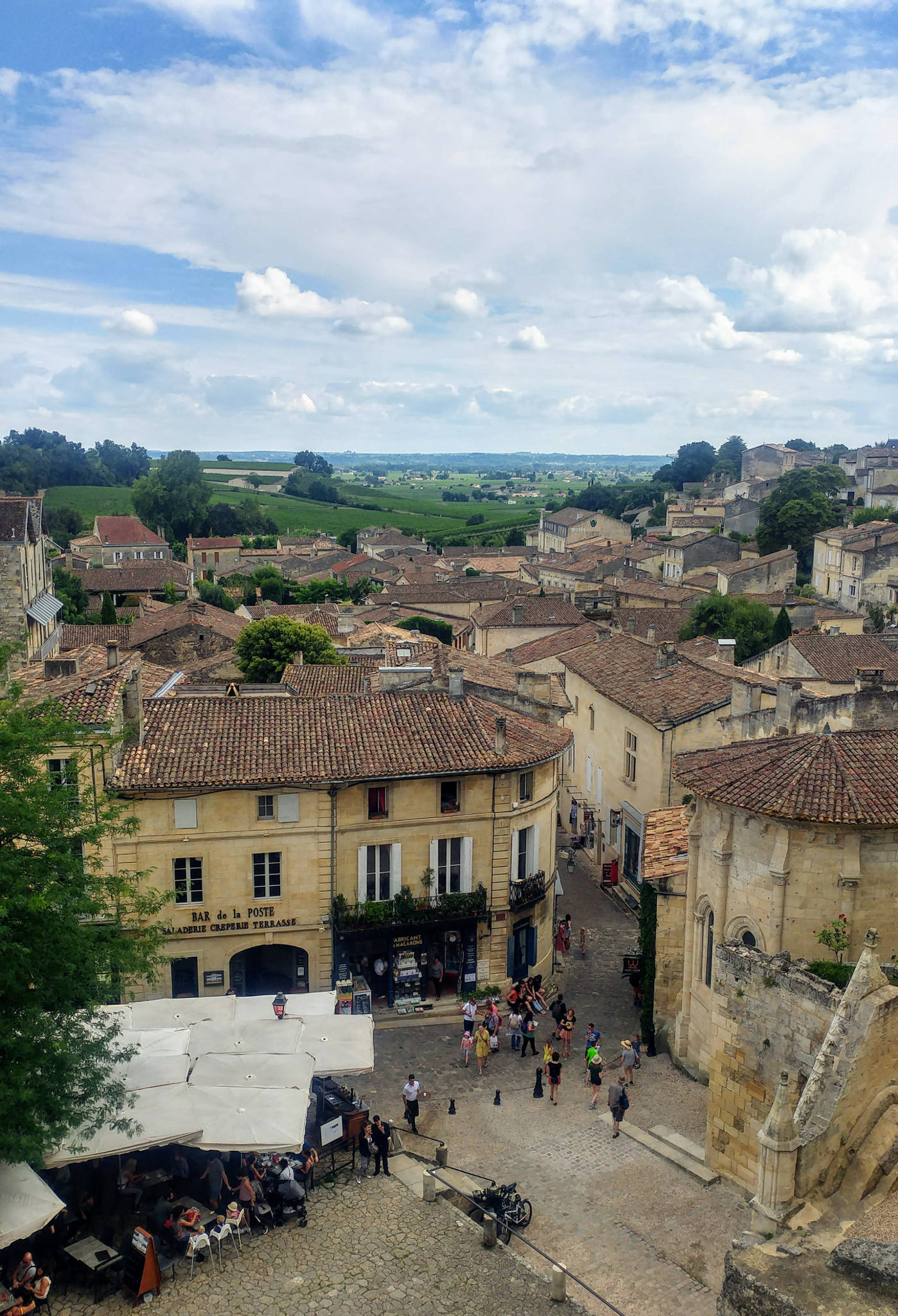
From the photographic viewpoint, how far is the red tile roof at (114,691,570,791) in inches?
1117

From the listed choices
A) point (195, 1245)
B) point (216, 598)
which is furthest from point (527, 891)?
point (216, 598)

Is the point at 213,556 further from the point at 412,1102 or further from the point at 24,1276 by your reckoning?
the point at 24,1276

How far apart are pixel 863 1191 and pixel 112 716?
20.8 metres

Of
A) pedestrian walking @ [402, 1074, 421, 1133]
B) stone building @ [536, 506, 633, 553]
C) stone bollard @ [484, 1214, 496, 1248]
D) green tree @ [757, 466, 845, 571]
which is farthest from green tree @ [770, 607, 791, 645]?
stone building @ [536, 506, 633, 553]

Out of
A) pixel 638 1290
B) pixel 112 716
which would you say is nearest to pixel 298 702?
pixel 112 716

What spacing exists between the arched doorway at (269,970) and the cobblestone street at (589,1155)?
297 centimetres

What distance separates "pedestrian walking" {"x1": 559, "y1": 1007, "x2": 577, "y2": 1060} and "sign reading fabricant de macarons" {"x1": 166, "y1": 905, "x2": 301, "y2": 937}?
7846mm

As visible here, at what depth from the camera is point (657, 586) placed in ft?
355

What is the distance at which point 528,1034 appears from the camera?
2753cm

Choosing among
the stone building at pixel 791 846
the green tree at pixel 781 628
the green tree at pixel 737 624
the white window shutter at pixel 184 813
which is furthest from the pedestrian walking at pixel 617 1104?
the green tree at pixel 781 628

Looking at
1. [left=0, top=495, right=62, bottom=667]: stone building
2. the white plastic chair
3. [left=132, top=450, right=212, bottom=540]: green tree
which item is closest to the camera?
the white plastic chair

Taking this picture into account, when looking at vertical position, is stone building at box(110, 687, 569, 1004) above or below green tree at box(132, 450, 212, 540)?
below

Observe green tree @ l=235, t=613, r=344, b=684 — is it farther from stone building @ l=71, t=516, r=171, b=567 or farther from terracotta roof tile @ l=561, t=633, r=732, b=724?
stone building @ l=71, t=516, r=171, b=567

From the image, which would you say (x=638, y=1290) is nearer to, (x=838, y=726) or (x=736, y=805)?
(x=736, y=805)
